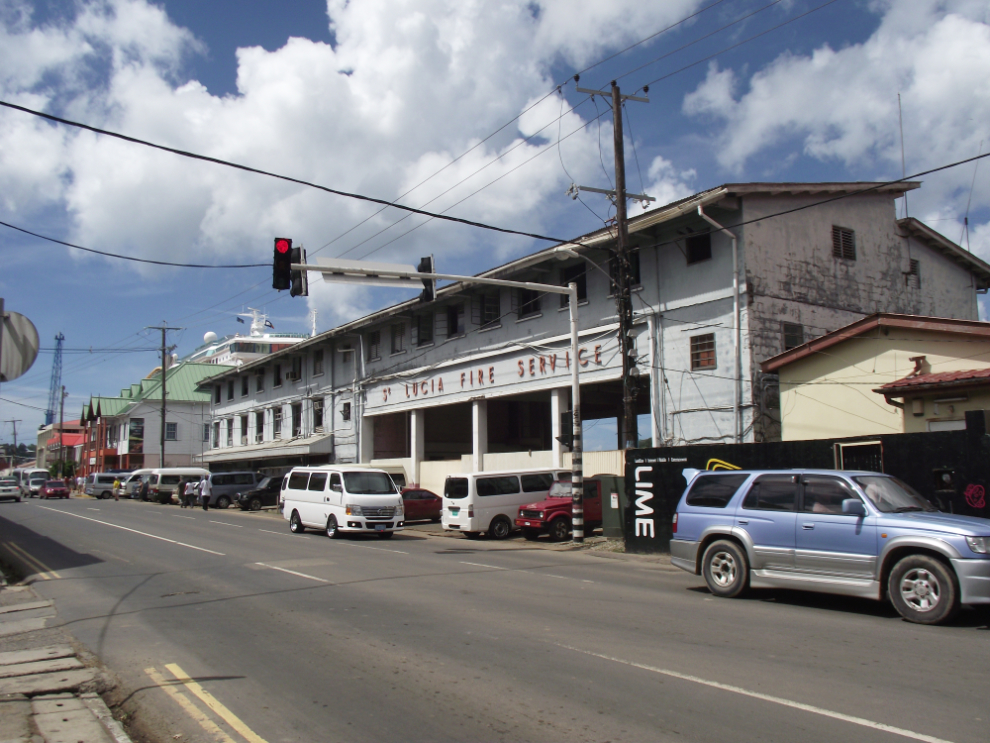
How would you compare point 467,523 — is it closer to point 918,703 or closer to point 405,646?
point 405,646

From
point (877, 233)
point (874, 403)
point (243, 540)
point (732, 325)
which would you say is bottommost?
point (243, 540)

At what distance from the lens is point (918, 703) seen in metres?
6.06

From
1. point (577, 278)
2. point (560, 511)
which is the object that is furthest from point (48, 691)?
point (577, 278)

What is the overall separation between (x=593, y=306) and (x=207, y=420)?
62.6 metres

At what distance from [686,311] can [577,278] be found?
4760mm

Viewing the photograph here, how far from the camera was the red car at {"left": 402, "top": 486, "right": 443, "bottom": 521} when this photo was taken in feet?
95.5

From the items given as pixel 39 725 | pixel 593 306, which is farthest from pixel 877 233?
pixel 39 725

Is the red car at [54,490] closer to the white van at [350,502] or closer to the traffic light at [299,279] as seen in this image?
the white van at [350,502]

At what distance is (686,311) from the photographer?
73.2ft

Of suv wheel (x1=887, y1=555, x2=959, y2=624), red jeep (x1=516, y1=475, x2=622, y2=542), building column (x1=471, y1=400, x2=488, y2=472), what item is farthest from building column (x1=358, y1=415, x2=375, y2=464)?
suv wheel (x1=887, y1=555, x2=959, y2=624)

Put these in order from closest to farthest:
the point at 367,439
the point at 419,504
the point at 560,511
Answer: the point at 560,511, the point at 419,504, the point at 367,439

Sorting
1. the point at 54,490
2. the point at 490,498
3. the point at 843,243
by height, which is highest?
the point at 843,243

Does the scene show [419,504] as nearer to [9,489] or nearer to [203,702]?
[203,702]

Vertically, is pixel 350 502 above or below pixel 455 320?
below
